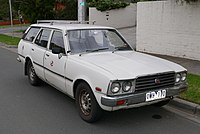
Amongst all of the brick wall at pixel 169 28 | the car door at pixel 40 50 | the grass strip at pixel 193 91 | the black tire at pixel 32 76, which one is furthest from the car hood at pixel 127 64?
the brick wall at pixel 169 28

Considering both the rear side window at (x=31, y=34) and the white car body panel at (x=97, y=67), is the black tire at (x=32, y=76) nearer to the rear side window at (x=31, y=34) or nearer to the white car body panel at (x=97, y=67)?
the rear side window at (x=31, y=34)

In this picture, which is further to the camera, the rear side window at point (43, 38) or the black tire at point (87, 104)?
the rear side window at point (43, 38)

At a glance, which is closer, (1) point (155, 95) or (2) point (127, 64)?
(1) point (155, 95)

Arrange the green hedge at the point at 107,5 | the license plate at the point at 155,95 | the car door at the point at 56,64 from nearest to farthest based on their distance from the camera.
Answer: the license plate at the point at 155,95 → the car door at the point at 56,64 → the green hedge at the point at 107,5

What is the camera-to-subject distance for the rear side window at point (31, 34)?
6451 millimetres

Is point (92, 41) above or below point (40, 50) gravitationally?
above

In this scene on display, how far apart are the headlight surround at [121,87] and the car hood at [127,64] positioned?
0.09 meters

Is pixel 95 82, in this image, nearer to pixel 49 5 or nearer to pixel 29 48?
→ pixel 29 48

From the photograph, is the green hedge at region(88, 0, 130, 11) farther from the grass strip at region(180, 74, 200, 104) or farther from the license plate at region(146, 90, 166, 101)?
the license plate at region(146, 90, 166, 101)

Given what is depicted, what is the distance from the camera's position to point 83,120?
438 centimetres

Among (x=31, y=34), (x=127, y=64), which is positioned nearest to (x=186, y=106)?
(x=127, y=64)

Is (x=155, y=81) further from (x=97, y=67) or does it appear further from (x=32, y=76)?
(x=32, y=76)

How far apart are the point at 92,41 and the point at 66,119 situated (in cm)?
159

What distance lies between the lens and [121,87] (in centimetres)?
376
